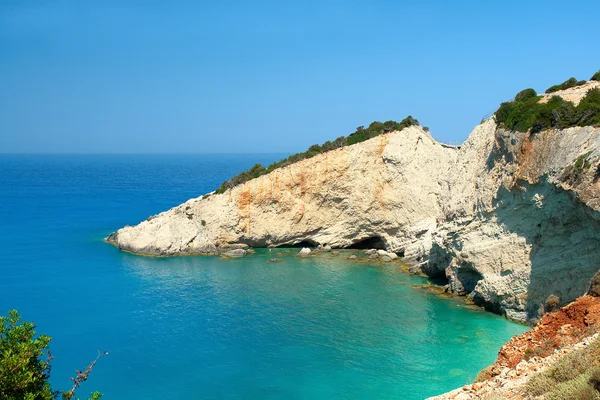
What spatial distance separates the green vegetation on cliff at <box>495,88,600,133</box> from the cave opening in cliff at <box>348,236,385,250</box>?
21.3 m

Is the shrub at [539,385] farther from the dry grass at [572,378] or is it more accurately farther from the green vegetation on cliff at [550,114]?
the green vegetation on cliff at [550,114]

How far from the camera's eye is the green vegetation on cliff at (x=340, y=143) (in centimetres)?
4719

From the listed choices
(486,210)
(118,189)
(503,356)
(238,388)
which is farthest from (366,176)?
(118,189)

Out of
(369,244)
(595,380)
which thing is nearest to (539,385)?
(595,380)

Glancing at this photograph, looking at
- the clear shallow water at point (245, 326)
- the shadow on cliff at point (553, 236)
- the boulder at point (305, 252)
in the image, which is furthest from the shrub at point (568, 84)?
the boulder at point (305, 252)

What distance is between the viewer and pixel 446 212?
3475 centimetres

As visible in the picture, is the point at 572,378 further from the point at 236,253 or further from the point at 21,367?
→ the point at 236,253

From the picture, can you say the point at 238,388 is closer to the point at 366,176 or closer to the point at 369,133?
the point at 366,176

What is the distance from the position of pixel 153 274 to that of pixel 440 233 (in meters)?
23.1

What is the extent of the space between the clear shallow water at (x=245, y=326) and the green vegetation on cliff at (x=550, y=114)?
420 inches

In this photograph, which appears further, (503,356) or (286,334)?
(286,334)

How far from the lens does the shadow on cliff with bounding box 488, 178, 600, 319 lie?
74.6 ft

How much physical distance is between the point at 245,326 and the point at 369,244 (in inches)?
890

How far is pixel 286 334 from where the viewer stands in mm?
27422
